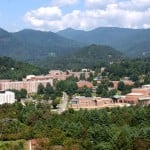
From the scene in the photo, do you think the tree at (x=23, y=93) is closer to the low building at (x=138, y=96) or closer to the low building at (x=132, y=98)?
the low building at (x=138, y=96)

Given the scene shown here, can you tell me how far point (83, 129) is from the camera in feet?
86.0

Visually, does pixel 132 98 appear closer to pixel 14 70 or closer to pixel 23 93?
pixel 23 93

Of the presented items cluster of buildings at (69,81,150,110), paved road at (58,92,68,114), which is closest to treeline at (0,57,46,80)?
paved road at (58,92,68,114)

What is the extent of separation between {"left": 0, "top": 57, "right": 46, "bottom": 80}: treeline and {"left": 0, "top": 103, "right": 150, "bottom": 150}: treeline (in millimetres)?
34654

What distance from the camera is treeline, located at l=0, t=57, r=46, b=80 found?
6925cm

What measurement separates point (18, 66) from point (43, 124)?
46.0m

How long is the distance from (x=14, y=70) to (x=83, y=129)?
A: 4759cm

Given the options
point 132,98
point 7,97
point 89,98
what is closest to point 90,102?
point 89,98

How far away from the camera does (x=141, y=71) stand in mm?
67062

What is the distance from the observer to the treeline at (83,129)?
23234 mm

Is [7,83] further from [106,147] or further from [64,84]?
[106,147]

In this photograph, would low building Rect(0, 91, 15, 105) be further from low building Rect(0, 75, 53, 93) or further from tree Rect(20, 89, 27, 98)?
low building Rect(0, 75, 53, 93)

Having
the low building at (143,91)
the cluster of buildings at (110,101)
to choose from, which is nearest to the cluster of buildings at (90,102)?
the cluster of buildings at (110,101)

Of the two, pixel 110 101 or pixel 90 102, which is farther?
pixel 110 101
